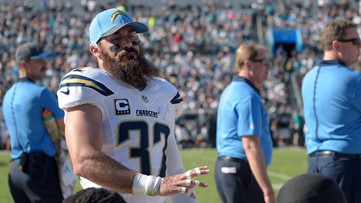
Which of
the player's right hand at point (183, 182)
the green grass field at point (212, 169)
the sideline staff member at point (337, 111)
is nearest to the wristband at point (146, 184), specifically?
the player's right hand at point (183, 182)

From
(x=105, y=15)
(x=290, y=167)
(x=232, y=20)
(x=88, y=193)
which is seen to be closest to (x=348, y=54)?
(x=105, y=15)

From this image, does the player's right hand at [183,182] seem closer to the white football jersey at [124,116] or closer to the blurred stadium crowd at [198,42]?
the white football jersey at [124,116]

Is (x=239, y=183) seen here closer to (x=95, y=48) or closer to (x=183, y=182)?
(x=95, y=48)

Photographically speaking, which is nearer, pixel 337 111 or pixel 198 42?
pixel 337 111

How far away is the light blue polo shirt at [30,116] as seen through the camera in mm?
5434

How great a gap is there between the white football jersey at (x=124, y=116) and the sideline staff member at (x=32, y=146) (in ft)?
7.31

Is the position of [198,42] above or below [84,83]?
below

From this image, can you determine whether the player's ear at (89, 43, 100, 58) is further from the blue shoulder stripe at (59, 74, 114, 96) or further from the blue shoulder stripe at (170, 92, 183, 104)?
the blue shoulder stripe at (170, 92, 183, 104)

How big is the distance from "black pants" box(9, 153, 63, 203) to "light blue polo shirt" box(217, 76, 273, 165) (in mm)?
1284

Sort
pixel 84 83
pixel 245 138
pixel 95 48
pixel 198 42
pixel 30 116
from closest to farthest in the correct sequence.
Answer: pixel 84 83 → pixel 95 48 → pixel 245 138 → pixel 30 116 → pixel 198 42

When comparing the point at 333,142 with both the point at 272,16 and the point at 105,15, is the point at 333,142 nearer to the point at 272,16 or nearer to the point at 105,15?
the point at 105,15

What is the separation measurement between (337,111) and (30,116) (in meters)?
2.23

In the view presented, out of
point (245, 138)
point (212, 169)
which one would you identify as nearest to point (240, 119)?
Answer: point (245, 138)

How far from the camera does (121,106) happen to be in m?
3.16
